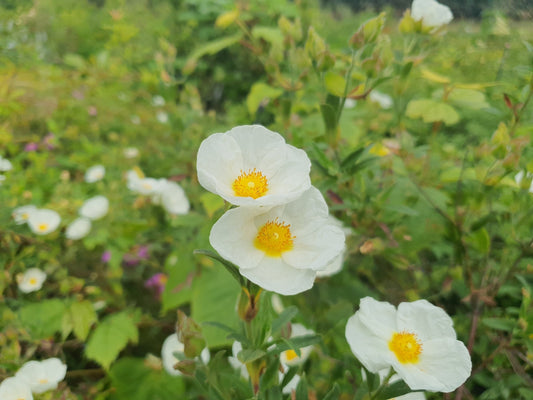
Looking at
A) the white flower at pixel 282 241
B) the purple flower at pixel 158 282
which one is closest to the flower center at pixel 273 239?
the white flower at pixel 282 241

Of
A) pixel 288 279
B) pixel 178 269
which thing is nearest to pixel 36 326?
pixel 178 269

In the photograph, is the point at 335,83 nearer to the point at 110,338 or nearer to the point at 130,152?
the point at 110,338

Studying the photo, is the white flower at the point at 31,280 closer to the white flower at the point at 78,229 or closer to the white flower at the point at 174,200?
the white flower at the point at 78,229

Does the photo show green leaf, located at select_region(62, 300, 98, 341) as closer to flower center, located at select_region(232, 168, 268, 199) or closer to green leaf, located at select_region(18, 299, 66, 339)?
green leaf, located at select_region(18, 299, 66, 339)

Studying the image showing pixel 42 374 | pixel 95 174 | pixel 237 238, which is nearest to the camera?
pixel 237 238

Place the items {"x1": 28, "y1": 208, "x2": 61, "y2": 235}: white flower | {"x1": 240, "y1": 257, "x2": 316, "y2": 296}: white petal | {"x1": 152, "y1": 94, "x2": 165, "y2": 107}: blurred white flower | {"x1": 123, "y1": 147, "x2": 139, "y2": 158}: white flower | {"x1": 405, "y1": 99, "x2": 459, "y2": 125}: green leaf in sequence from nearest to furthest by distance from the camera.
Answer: {"x1": 240, "y1": 257, "x2": 316, "y2": 296}: white petal → {"x1": 405, "y1": 99, "x2": 459, "y2": 125}: green leaf → {"x1": 28, "y1": 208, "x2": 61, "y2": 235}: white flower → {"x1": 123, "y1": 147, "x2": 139, "y2": 158}: white flower → {"x1": 152, "y1": 94, "x2": 165, "y2": 107}: blurred white flower

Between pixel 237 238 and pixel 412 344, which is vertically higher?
pixel 237 238

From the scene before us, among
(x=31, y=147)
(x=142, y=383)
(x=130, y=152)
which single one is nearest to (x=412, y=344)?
(x=142, y=383)

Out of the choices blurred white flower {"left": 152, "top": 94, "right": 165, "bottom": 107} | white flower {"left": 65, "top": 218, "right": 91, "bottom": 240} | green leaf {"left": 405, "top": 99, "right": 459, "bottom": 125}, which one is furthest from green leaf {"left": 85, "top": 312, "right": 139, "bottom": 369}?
blurred white flower {"left": 152, "top": 94, "right": 165, "bottom": 107}
